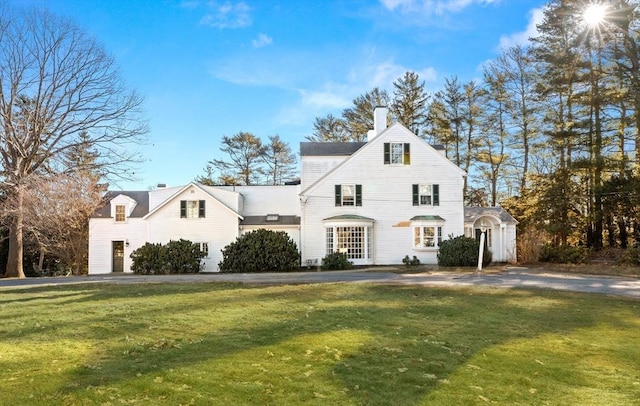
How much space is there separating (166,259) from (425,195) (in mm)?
15335

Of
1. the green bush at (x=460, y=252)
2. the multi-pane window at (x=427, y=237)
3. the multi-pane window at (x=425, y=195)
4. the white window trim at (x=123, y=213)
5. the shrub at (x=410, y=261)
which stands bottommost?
the shrub at (x=410, y=261)

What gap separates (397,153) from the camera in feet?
91.2

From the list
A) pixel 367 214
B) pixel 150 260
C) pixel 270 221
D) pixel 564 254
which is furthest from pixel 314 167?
pixel 564 254

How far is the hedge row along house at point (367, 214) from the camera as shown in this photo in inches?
1065

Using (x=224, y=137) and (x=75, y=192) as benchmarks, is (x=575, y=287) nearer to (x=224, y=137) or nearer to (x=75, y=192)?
(x=75, y=192)

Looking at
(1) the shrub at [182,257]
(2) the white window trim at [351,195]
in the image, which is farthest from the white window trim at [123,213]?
(2) the white window trim at [351,195]

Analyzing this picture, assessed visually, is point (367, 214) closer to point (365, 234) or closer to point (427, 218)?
point (365, 234)

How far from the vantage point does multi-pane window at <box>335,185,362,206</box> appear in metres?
27.5

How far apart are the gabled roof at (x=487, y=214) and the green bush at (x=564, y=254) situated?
8.44ft

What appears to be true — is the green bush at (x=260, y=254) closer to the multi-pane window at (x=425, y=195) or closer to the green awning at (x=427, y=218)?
the green awning at (x=427, y=218)

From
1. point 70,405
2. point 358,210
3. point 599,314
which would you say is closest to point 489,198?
point 358,210

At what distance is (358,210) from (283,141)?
21.5 m

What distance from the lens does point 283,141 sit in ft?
154

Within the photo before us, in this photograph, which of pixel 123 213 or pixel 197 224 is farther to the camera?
pixel 123 213
